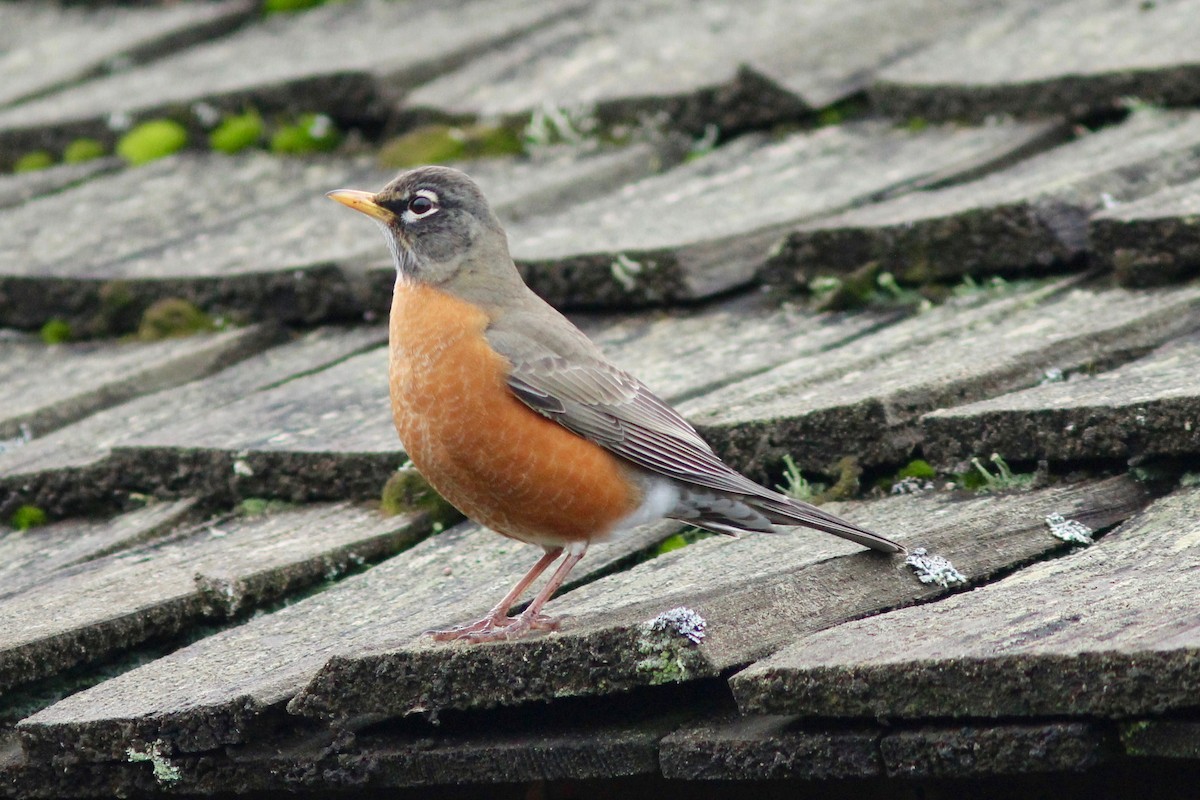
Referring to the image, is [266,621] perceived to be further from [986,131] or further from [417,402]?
[986,131]

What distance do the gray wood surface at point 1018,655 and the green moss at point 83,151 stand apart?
4496 millimetres

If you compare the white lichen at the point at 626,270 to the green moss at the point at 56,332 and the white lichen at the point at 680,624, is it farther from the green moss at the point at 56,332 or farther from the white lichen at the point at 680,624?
the white lichen at the point at 680,624

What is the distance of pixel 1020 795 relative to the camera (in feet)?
8.87

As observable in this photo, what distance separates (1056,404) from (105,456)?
226 centimetres

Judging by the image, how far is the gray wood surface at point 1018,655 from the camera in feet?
7.04

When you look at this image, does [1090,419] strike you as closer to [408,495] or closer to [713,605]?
[713,605]

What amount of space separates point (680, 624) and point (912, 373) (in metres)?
1.28

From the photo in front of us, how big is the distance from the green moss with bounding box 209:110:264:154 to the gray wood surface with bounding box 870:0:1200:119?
2294mm

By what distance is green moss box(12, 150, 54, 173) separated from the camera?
6.29 m

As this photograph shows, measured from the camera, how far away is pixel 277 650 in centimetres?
306

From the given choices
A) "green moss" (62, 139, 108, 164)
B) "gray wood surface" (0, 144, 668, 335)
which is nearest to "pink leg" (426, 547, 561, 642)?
"gray wood surface" (0, 144, 668, 335)

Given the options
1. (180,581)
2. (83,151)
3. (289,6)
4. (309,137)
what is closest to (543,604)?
(180,581)

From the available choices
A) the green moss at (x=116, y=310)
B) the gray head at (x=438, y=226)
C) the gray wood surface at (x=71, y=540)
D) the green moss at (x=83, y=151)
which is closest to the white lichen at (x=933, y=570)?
the gray head at (x=438, y=226)

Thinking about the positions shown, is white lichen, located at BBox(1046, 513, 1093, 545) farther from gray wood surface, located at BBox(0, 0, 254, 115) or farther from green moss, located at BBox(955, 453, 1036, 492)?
gray wood surface, located at BBox(0, 0, 254, 115)
